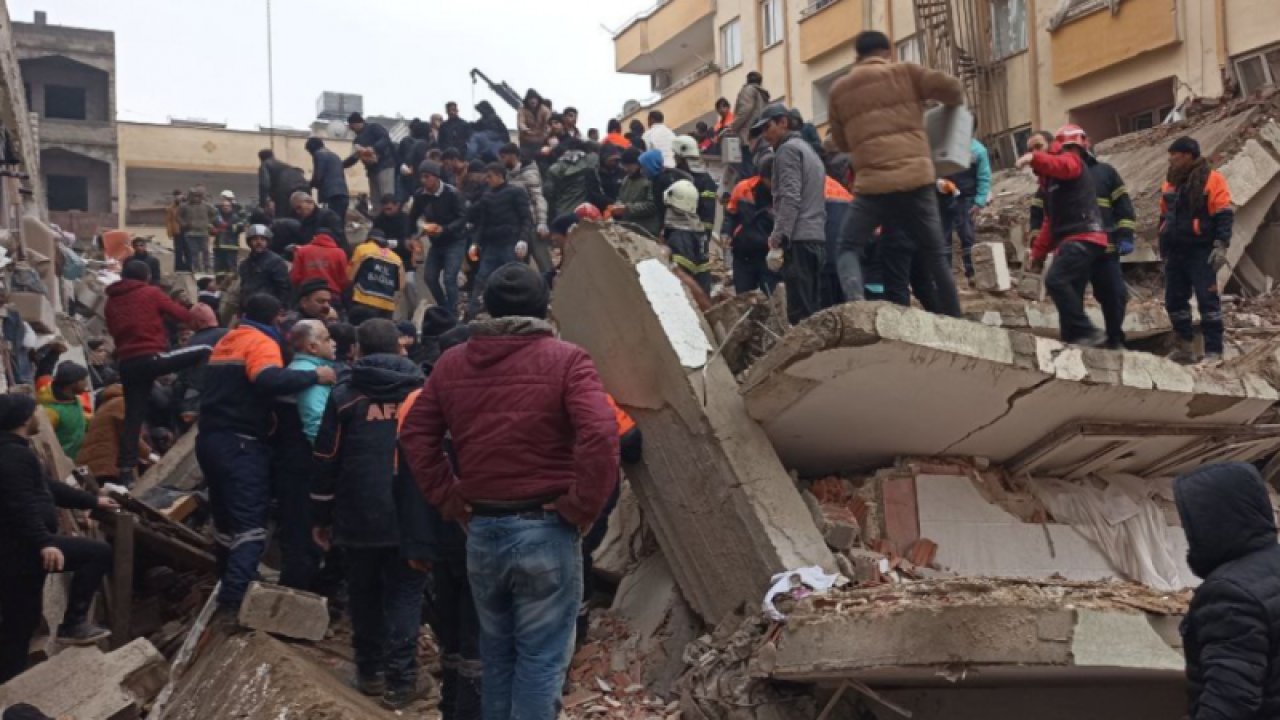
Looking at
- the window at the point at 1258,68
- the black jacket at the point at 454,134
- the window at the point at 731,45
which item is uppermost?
the window at the point at 731,45

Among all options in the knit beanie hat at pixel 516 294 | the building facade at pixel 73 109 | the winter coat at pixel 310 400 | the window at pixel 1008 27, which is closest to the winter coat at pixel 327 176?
the winter coat at pixel 310 400

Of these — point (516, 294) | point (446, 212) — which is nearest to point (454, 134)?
point (446, 212)

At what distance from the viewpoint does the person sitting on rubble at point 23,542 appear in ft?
20.3

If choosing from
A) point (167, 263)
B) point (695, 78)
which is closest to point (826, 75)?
point (695, 78)

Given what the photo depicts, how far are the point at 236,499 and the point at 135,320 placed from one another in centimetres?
307

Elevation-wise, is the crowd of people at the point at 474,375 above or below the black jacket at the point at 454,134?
below

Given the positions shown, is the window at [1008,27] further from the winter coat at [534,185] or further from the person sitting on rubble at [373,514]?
the person sitting on rubble at [373,514]

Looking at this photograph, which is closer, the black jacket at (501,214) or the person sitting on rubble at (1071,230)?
the person sitting on rubble at (1071,230)

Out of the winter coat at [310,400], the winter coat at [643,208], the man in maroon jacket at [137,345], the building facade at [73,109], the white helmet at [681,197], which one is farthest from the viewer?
the building facade at [73,109]

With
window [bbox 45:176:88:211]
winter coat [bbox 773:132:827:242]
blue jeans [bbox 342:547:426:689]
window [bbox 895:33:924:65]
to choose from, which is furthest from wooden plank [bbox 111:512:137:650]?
window [bbox 45:176:88:211]

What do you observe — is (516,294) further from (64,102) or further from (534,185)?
(64,102)

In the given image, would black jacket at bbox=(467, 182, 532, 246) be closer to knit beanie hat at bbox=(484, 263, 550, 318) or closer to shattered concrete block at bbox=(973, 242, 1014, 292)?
shattered concrete block at bbox=(973, 242, 1014, 292)

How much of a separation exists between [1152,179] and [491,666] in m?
11.4

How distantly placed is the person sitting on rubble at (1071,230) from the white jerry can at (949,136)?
2.48ft
